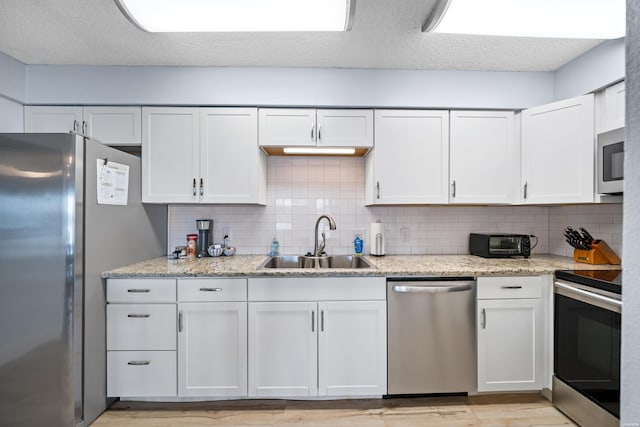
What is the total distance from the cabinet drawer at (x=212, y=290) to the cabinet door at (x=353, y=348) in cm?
53

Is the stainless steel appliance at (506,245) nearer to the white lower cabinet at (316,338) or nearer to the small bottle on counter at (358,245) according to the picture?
the small bottle on counter at (358,245)

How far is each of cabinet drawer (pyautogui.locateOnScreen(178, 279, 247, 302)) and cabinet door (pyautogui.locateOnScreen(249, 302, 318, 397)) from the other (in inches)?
5.2

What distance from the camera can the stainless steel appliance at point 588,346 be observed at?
167cm

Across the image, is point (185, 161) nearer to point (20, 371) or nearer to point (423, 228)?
point (20, 371)

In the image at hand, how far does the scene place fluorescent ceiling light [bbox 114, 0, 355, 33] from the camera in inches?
63.9

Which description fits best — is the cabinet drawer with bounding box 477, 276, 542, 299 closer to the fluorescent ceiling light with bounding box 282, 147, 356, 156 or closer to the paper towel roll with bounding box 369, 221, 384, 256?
the paper towel roll with bounding box 369, 221, 384, 256

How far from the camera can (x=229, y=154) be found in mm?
2455

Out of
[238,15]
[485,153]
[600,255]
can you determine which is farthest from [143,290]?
[600,255]

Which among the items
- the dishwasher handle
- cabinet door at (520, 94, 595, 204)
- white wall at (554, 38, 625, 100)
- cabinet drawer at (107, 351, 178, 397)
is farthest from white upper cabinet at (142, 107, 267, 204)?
white wall at (554, 38, 625, 100)

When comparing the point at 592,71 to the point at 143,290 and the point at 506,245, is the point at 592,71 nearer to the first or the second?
the point at 506,245

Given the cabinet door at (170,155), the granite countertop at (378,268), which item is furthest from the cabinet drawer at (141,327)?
the cabinet door at (170,155)

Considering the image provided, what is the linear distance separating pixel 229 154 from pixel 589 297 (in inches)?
96.3

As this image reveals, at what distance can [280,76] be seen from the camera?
2.42 m

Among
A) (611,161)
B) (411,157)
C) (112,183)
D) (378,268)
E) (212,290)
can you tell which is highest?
(411,157)
